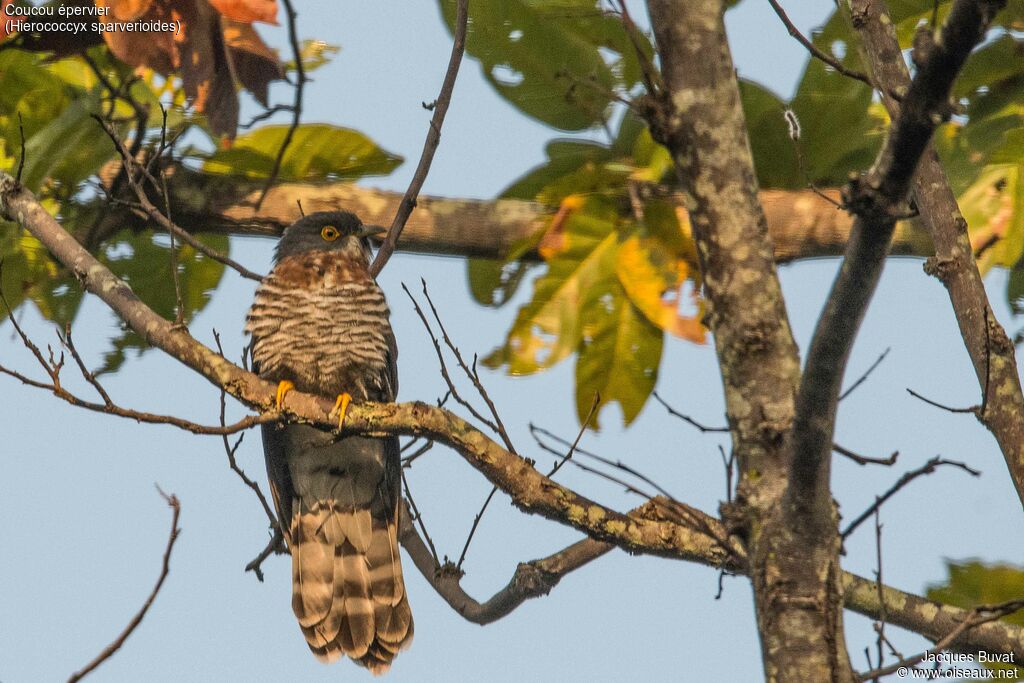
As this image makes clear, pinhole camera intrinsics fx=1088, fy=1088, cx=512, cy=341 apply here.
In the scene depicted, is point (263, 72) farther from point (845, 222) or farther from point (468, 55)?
point (845, 222)

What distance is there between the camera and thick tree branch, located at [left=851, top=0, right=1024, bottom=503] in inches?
116

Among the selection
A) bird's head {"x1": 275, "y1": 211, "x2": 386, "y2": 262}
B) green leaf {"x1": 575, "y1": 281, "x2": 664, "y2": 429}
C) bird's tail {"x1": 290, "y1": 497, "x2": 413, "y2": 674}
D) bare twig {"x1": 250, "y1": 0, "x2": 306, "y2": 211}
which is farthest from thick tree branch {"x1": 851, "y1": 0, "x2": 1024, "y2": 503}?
bird's tail {"x1": 290, "y1": 497, "x2": 413, "y2": 674}

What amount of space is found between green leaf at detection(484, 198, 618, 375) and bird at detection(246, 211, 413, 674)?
2.00 ft

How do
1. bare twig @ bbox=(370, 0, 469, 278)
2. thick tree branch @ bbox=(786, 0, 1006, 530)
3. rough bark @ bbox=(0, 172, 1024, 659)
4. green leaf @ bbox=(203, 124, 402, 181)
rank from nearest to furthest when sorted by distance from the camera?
1. thick tree branch @ bbox=(786, 0, 1006, 530)
2. rough bark @ bbox=(0, 172, 1024, 659)
3. bare twig @ bbox=(370, 0, 469, 278)
4. green leaf @ bbox=(203, 124, 402, 181)

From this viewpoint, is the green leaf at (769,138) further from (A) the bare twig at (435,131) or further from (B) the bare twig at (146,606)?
(B) the bare twig at (146,606)

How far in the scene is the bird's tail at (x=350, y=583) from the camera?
435 cm

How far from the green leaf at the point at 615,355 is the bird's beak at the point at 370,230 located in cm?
104

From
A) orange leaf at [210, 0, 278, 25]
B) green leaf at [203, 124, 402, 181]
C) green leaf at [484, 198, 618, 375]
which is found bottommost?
green leaf at [484, 198, 618, 375]

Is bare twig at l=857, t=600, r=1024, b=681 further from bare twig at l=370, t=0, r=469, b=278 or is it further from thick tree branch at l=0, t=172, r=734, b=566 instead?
bare twig at l=370, t=0, r=469, b=278

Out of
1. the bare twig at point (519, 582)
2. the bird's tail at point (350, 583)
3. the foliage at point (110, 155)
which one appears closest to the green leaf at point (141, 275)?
the foliage at point (110, 155)

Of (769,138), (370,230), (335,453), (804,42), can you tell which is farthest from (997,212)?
(335,453)

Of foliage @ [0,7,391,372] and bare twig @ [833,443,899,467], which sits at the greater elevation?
foliage @ [0,7,391,372]

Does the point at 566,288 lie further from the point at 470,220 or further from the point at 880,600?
the point at 880,600

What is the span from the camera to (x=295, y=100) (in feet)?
13.4
